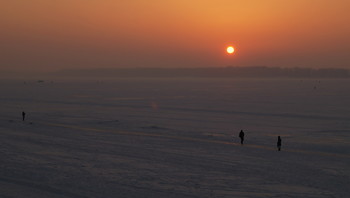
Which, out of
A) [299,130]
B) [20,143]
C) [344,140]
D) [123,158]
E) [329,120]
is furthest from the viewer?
[329,120]

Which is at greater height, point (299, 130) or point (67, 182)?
point (299, 130)

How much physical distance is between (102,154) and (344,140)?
14.1 m

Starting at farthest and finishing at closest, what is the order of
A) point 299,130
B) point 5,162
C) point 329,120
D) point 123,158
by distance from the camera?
point 329,120 < point 299,130 < point 123,158 < point 5,162

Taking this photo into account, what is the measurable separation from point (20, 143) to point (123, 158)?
695 centimetres

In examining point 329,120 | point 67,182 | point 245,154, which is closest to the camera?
point 67,182

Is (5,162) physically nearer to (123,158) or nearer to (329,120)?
(123,158)

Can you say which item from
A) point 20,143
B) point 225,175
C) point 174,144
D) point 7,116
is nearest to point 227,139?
point 174,144

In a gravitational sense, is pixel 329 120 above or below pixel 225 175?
above

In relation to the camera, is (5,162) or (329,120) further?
(329,120)

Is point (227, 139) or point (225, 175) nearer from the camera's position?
point (225, 175)

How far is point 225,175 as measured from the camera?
15.1 m

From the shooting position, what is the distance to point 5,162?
16.6m

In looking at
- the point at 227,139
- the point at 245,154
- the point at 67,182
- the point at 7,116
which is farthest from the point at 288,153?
the point at 7,116

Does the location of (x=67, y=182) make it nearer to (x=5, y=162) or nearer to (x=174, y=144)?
(x=5, y=162)
